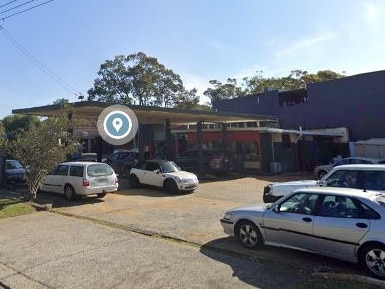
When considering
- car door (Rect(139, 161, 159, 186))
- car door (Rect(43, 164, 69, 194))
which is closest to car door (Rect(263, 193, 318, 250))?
car door (Rect(43, 164, 69, 194))

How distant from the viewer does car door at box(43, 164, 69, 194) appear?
57.5 ft

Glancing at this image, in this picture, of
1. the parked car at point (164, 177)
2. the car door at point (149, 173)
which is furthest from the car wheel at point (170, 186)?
the car door at point (149, 173)

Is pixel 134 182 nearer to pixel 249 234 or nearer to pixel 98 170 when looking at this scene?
pixel 98 170

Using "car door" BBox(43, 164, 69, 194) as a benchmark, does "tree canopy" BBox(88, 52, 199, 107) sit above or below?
above

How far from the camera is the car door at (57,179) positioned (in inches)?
690

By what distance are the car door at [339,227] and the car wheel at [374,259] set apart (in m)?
0.20

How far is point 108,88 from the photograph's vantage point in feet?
200

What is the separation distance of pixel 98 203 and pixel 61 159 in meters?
2.23

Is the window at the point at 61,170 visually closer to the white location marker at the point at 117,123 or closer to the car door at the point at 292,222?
the white location marker at the point at 117,123

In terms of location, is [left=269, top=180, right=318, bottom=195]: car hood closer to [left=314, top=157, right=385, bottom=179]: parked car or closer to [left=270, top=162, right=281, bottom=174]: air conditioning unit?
[left=314, top=157, right=385, bottom=179]: parked car

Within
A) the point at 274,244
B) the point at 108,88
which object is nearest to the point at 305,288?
the point at 274,244

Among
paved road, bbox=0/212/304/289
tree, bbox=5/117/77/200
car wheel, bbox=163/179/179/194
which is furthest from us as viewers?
car wheel, bbox=163/179/179/194

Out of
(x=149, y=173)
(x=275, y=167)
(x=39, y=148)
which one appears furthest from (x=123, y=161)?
(x=39, y=148)

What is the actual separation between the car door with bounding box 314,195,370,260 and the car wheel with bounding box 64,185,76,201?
1154 cm
